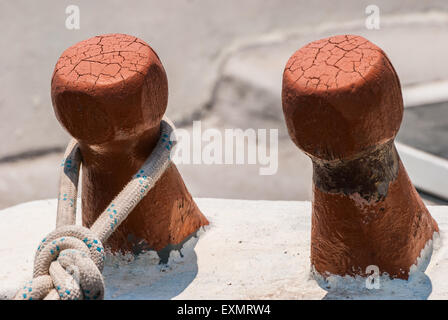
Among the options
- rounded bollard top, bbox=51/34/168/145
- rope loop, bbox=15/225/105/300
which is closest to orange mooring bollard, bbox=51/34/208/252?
rounded bollard top, bbox=51/34/168/145

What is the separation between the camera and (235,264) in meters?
1.63

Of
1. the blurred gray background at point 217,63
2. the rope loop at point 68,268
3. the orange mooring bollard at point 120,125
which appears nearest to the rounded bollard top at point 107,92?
the orange mooring bollard at point 120,125

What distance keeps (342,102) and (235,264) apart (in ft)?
1.60

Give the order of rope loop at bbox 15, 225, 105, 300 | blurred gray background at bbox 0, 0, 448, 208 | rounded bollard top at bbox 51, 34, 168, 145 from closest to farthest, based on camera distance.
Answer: rope loop at bbox 15, 225, 105, 300 < rounded bollard top at bbox 51, 34, 168, 145 < blurred gray background at bbox 0, 0, 448, 208

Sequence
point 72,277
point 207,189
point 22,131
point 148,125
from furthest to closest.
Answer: point 22,131
point 207,189
point 148,125
point 72,277

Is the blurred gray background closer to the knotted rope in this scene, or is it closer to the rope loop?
the knotted rope

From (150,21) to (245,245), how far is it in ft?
6.49

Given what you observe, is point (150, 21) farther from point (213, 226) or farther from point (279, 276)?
point (279, 276)

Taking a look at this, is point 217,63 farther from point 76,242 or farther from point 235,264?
point 76,242

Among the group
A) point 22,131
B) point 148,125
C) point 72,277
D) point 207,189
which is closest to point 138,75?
point 148,125

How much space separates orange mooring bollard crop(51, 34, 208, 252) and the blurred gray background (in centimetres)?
120

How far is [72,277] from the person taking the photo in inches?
51.1

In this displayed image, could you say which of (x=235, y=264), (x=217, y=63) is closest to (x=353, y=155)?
(x=235, y=264)

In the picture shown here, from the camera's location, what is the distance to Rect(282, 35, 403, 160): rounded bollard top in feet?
4.28
